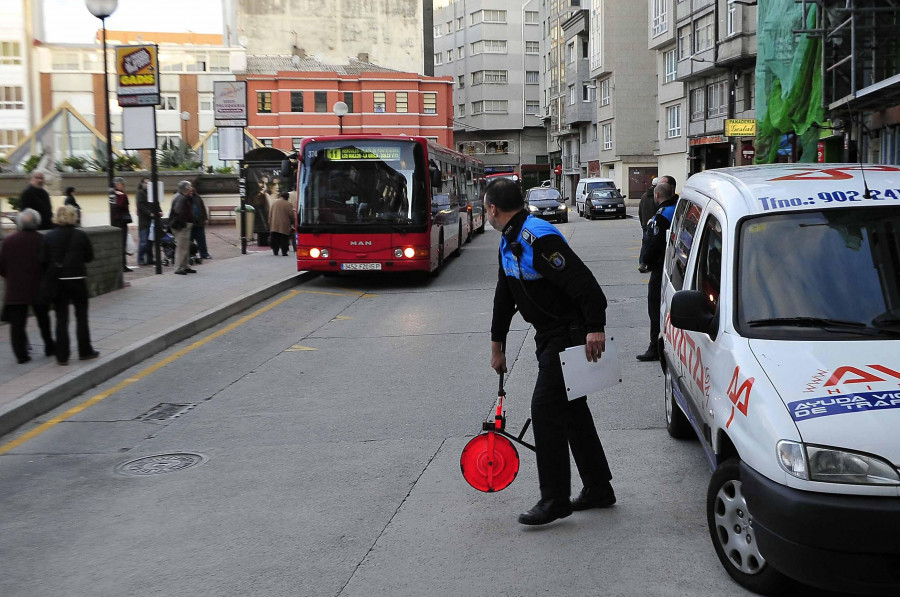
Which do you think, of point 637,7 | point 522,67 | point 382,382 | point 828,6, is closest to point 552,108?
point 522,67

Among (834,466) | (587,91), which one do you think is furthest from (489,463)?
(587,91)

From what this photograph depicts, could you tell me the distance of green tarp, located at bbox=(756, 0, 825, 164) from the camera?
84.2 feet

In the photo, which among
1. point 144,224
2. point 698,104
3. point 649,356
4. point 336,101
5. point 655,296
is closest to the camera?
point 655,296

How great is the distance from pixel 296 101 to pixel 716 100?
3934cm

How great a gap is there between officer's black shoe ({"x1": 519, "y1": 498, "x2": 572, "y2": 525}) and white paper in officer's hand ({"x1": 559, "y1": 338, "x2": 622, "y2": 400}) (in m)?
0.59

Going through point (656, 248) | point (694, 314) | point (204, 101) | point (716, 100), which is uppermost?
point (204, 101)

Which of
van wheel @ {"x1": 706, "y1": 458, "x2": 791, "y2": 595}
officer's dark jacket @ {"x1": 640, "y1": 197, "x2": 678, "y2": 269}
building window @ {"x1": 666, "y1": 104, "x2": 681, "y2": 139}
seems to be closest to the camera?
van wheel @ {"x1": 706, "y1": 458, "x2": 791, "y2": 595}

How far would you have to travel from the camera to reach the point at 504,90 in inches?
4154

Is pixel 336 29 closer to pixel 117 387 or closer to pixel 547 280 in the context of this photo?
pixel 117 387

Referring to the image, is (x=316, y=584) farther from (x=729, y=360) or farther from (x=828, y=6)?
(x=828, y=6)

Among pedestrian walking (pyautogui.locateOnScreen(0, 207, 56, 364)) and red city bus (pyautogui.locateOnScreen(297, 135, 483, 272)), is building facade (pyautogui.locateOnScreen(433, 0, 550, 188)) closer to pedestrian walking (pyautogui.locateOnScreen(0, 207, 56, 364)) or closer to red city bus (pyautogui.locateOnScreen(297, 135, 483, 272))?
red city bus (pyautogui.locateOnScreen(297, 135, 483, 272))

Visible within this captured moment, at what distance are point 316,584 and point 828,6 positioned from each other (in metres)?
24.8

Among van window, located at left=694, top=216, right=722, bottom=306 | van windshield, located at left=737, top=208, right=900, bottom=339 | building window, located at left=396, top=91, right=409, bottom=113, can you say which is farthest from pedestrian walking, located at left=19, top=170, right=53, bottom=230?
building window, located at left=396, top=91, right=409, bottom=113

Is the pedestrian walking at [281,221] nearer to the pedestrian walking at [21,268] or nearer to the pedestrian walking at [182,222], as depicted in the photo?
the pedestrian walking at [182,222]
